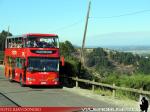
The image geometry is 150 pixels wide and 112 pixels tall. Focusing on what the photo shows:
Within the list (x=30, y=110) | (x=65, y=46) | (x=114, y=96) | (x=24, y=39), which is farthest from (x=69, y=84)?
(x=30, y=110)

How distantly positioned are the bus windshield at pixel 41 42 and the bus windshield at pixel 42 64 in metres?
1.01


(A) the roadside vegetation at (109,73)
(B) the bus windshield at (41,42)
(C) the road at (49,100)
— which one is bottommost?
(C) the road at (49,100)

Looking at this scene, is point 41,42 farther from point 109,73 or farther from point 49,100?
point 109,73

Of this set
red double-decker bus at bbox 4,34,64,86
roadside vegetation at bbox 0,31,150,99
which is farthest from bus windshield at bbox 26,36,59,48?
roadside vegetation at bbox 0,31,150,99

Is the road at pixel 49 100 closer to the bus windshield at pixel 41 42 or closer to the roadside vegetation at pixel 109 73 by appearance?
the roadside vegetation at pixel 109 73

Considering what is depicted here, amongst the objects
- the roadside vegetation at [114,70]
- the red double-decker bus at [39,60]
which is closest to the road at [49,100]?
the roadside vegetation at [114,70]

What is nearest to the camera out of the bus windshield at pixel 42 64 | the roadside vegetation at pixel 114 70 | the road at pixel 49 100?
the road at pixel 49 100

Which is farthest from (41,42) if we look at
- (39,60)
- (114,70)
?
(114,70)

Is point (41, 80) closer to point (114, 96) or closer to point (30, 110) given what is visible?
point (114, 96)

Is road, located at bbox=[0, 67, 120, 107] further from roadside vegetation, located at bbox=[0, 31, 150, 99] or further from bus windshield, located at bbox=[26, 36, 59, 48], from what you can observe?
bus windshield, located at bbox=[26, 36, 59, 48]

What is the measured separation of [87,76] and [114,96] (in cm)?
1861

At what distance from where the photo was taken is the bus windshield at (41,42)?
2861cm

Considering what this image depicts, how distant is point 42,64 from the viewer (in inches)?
1115

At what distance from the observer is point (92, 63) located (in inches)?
2736
